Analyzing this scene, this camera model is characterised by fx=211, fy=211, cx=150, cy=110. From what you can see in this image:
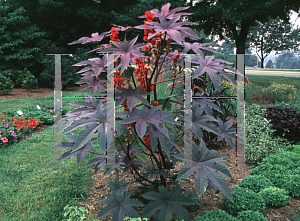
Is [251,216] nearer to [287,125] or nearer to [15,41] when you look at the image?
[287,125]

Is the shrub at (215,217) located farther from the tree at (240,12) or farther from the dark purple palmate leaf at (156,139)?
the tree at (240,12)

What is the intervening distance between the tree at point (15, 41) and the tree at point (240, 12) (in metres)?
8.89

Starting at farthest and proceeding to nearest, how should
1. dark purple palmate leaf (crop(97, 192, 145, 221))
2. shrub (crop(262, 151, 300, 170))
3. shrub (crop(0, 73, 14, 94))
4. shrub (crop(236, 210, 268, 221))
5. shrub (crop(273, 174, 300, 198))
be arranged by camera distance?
shrub (crop(0, 73, 14, 94)) < shrub (crop(262, 151, 300, 170)) < shrub (crop(273, 174, 300, 198)) < shrub (crop(236, 210, 268, 221)) < dark purple palmate leaf (crop(97, 192, 145, 221))

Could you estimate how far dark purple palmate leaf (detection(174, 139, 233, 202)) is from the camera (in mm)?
1103

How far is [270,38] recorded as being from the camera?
19875 mm

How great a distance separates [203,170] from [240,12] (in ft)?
38.8

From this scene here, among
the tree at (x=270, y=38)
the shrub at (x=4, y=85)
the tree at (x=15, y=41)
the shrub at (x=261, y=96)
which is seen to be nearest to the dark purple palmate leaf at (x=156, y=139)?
the shrub at (x=261, y=96)

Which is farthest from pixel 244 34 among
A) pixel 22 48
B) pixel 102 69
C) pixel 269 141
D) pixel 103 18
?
pixel 102 69

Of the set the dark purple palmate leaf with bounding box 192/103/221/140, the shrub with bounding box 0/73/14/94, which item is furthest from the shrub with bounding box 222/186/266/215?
the shrub with bounding box 0/73/14/94

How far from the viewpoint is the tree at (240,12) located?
34.2ft

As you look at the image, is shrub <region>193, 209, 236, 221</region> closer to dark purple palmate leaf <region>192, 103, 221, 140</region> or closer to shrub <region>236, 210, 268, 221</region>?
shrub <region>236, 210, 268, 221</region>

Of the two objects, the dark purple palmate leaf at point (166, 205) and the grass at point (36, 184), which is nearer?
the dark purple palmate leaf at point (166, 205)

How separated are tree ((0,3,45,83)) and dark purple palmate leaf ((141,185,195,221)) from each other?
1166 cm

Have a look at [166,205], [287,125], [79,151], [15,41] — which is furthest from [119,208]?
[15,41]
